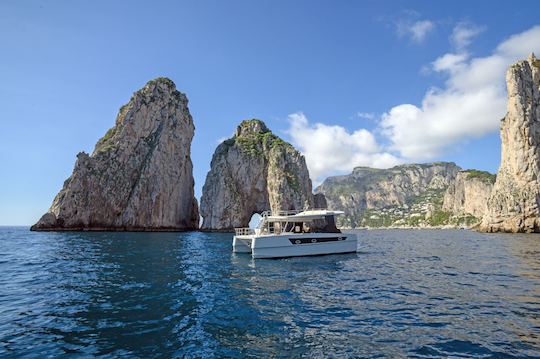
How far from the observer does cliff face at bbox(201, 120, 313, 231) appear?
108188mm

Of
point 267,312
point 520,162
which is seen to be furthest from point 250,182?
point 267,312

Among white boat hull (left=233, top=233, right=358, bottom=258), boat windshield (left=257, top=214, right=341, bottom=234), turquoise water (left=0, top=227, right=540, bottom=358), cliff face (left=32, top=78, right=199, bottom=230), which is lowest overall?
turquoise water (left=0, top=227, right=540, bottom=358)

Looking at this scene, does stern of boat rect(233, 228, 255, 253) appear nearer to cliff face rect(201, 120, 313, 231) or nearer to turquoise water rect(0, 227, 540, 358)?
turquoise water rect(0, 227, 540, 358)

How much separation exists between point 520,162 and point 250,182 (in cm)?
8150

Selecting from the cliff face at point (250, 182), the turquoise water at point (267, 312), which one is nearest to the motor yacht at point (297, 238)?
the turquoise water at point (267, 312)

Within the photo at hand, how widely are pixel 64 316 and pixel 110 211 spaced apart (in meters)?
90.9

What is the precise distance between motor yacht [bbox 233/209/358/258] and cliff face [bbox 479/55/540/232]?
234 ft

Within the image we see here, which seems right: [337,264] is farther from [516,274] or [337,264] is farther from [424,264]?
[516,274]

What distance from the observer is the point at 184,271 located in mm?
22406

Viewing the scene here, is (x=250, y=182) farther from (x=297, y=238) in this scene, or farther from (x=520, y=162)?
(x=297, y=238)

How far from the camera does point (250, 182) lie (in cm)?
11494

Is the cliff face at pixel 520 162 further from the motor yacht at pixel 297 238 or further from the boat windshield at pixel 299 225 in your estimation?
the boat windshield at pixel 299 225

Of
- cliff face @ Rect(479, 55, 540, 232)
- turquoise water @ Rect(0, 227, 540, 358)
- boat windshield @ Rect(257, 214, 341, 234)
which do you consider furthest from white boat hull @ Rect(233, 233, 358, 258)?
cliff face @ Rect(479, 55, 540, 232)

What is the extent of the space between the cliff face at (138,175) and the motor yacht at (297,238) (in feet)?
228
